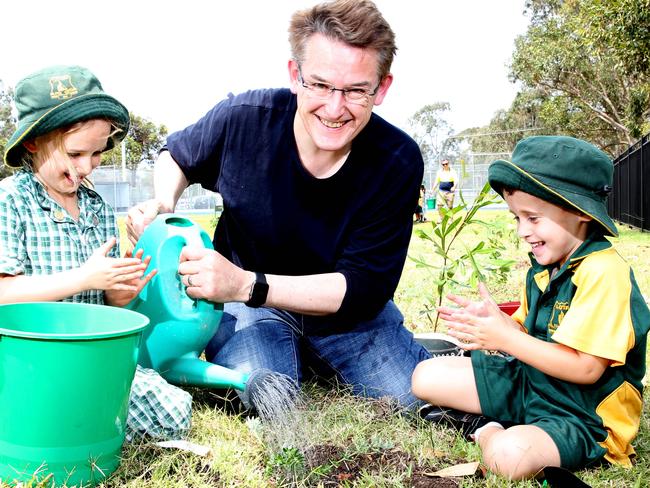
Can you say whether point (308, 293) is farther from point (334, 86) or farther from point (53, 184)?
point (53, 184)

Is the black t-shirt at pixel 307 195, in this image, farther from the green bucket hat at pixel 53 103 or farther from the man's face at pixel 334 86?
the green bucket hat at pixel 53 103

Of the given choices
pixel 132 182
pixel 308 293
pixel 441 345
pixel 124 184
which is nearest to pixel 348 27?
pixel 308 293

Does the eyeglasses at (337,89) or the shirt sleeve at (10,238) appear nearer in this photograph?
the shirt sleeve at (10,238)

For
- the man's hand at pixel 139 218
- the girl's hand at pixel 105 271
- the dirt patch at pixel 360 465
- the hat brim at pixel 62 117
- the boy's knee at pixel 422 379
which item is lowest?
the dirt patch at pixel 360 465

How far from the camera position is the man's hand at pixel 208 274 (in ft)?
6.81

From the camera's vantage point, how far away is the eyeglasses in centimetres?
218

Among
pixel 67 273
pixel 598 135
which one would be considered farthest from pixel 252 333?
pixel 598 135

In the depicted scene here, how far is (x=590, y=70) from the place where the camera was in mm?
24516

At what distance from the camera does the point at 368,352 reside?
8.46 feet

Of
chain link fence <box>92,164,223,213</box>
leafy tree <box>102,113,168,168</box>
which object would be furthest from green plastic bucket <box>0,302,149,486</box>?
leafy tree <box>102,113,168,168</box>

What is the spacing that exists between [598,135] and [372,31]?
30.0m

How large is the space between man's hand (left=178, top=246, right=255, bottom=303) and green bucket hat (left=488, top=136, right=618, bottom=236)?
0.87 metres

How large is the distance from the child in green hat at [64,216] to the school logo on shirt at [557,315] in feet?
3.76

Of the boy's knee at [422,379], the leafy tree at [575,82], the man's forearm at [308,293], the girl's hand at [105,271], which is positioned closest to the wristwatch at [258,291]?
the man's forearm at [308,293]
